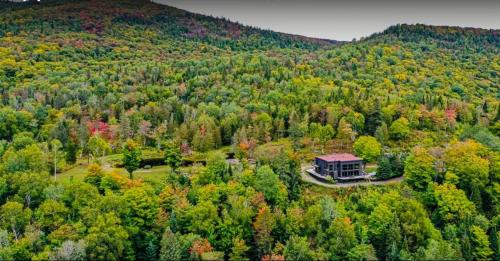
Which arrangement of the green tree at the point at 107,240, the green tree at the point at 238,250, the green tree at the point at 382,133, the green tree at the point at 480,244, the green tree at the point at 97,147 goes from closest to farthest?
the green tree at the point at 107,240, the green tree at the point at 238,250, the green tree at the point at 480,244, the green tree at the point at 97,147, the green tree at the point at 382,133

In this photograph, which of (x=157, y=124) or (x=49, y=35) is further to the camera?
(x=49, y=35)

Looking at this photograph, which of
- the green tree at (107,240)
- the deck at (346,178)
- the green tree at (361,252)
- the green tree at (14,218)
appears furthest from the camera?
the deck at (346,178)

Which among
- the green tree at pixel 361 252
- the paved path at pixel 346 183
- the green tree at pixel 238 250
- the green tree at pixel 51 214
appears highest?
the paved path at pixel 346 183

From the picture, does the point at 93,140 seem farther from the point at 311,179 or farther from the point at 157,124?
the point at 311,179

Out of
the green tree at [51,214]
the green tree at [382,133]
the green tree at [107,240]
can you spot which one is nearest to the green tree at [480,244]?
the green tree at [382,133]

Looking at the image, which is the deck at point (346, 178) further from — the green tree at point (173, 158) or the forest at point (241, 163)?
the green tree at point (173, 158)

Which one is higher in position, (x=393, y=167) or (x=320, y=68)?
(x=320, y=68)

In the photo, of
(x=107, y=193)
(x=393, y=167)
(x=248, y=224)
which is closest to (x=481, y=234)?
(x=393, y=167)
